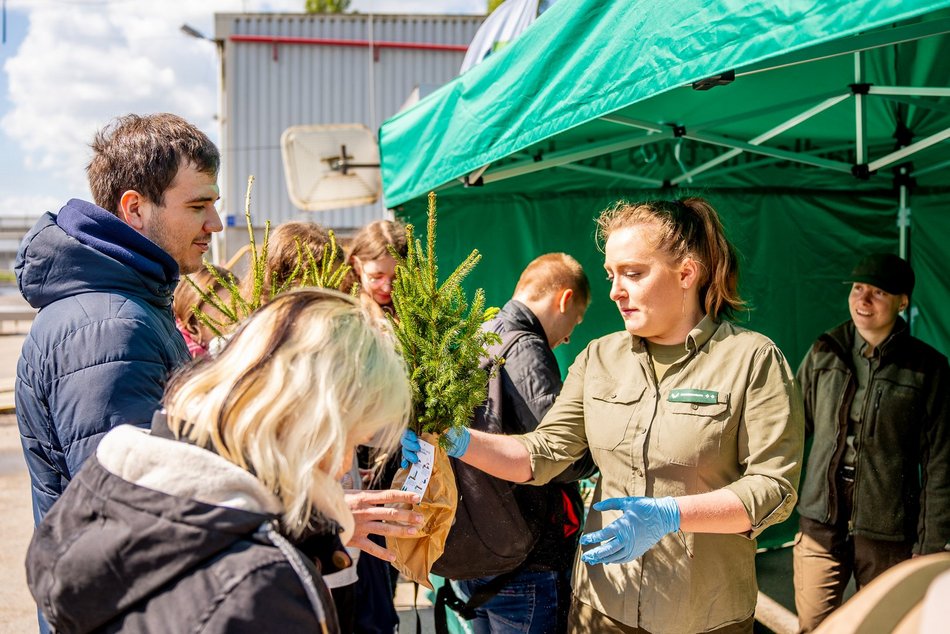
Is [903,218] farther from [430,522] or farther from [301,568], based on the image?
[301,568]

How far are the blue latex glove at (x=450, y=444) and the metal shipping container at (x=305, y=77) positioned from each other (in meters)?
14.5

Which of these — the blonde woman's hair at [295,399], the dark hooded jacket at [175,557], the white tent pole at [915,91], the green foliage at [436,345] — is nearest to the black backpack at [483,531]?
the green foliage at [436,345]

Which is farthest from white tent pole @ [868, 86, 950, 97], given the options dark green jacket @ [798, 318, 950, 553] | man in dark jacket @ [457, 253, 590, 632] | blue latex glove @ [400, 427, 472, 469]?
blue latex glove @ [400, 427, 472, 469]

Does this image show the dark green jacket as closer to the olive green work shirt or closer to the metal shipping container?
the olive green work shirt

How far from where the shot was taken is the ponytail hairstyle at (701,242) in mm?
1937

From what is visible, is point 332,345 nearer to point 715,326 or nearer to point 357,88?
point 715,326

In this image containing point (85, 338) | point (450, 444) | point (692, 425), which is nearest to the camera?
point (85, 338)

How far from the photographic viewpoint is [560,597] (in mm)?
2453

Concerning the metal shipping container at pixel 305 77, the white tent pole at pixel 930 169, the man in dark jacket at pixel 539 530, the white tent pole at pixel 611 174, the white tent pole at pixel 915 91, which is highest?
the metal shipping container at pixel 305 77

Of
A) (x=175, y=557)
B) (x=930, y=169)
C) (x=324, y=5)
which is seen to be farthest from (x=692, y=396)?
(x=324, y=5)

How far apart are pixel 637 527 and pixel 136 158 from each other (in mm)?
1409

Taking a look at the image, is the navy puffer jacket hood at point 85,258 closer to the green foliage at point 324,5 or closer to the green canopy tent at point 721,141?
the green canopy tent at point 721,141

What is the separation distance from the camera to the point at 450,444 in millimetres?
1958

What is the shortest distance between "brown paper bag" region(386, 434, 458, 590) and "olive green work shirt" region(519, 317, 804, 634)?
1.29 feet
